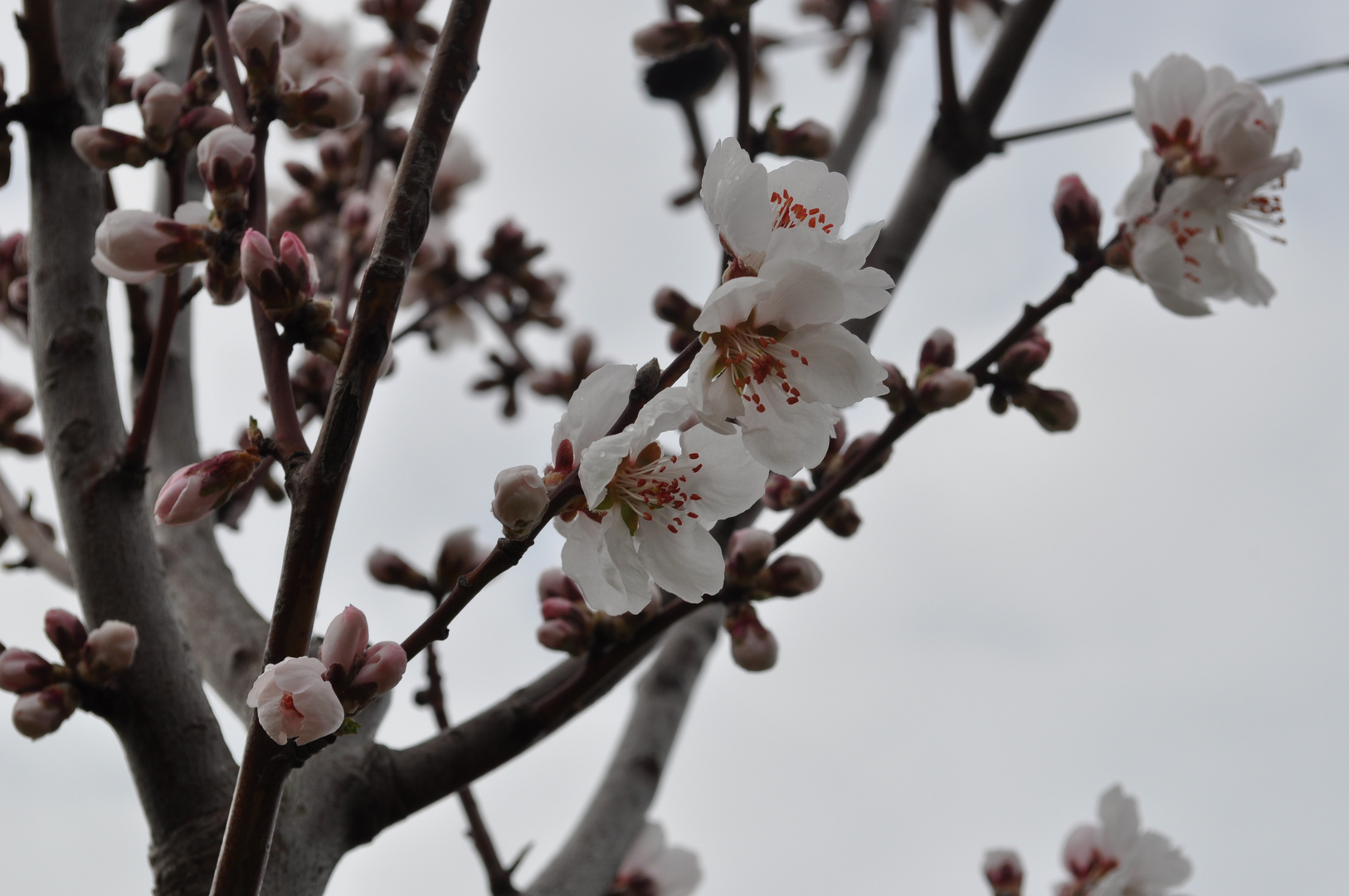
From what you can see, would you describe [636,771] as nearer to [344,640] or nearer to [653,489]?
[653,489]

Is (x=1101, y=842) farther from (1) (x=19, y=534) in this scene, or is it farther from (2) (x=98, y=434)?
(1) (x=19, y=534)

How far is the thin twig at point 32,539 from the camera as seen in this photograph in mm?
1737

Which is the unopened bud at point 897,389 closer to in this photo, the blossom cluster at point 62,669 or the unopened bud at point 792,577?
the unopened bud at point 792,577

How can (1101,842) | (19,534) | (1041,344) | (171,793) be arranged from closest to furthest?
1. (171,793)
2. (1041,344)
3. (19,534)
4. (1101,842)

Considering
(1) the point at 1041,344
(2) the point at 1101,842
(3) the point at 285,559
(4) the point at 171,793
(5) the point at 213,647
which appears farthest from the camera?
(2) the point at 1101,842

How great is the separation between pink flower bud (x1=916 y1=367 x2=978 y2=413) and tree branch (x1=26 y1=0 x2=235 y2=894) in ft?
3.10

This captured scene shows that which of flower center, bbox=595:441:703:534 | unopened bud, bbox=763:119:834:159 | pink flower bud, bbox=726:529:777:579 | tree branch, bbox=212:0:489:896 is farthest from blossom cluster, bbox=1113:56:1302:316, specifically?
tree branch, bbox=212:0:489:896

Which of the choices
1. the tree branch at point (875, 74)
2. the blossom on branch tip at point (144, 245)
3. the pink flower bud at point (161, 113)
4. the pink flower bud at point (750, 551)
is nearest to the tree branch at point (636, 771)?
the pink flower bud at point (750, 551)

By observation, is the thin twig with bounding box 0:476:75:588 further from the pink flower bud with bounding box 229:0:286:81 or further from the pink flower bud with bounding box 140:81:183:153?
the pink flower bud with bounding box 229:0:286:81

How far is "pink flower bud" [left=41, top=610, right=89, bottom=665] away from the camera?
1223mm

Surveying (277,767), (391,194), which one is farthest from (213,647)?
(391,194)

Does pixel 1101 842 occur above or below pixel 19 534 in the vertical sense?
below

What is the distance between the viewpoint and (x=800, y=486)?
1.42 m

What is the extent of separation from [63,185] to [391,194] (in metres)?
0.90
